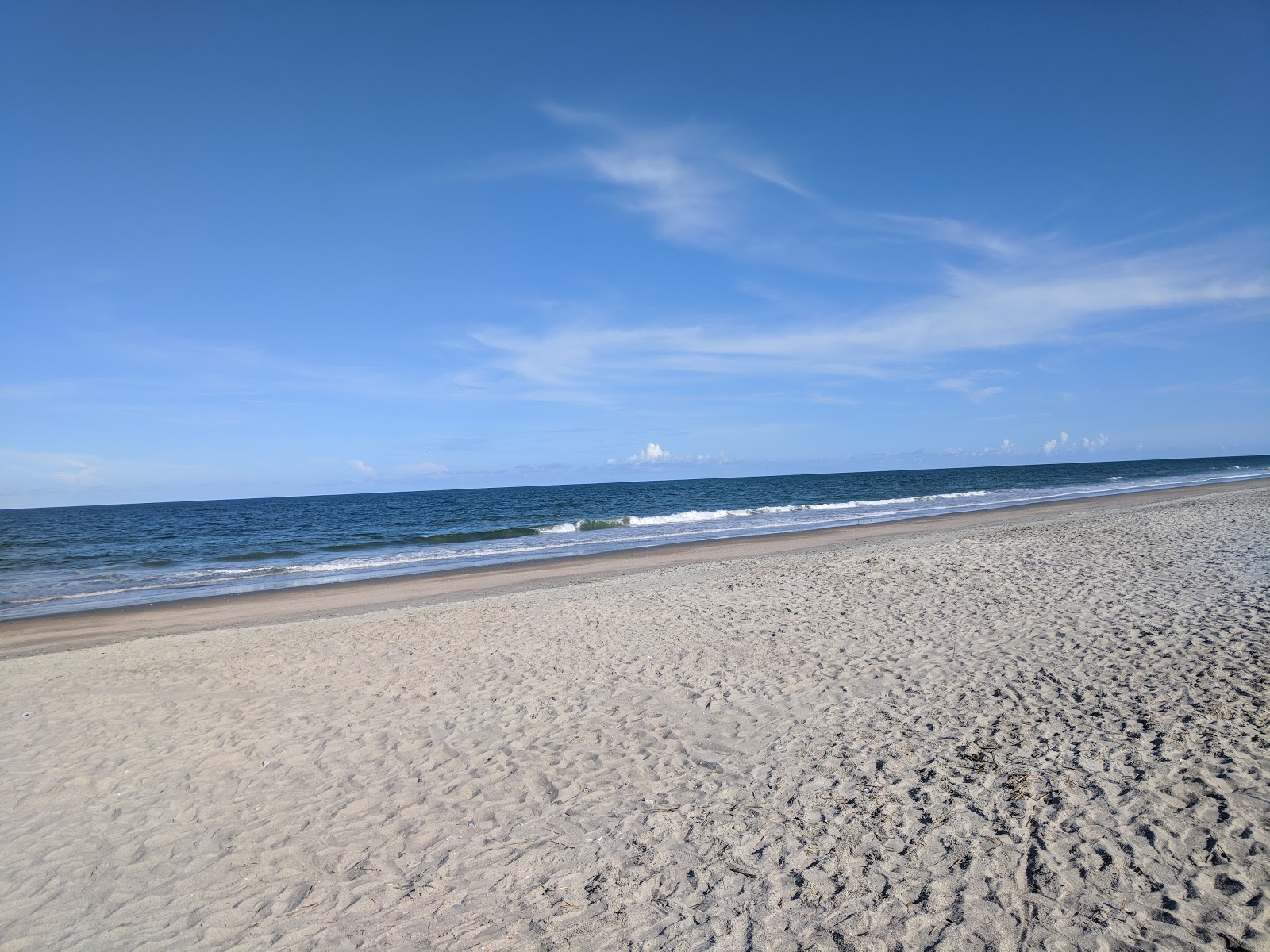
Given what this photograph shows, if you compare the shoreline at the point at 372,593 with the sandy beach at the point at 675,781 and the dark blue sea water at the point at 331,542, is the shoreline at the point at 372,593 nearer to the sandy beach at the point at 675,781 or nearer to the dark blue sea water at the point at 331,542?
the dark blue sea water at the point at 331,542

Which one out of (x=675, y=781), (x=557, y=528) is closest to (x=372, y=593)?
(x=675, y=781)

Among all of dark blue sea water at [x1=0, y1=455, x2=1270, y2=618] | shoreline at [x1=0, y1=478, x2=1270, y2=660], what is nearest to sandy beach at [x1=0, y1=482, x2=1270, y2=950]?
shoreline at [x1=0, y1=478, x2=1270, y2=660]

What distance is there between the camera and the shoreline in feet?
44.5

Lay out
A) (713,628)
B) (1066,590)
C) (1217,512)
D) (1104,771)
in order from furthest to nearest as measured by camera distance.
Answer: (1217,512) → (1066,590) → (713,628) → (1104,771)

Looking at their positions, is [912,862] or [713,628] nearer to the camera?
[912,862]

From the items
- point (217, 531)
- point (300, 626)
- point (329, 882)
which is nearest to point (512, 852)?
point (329, 882)

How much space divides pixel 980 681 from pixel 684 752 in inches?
130

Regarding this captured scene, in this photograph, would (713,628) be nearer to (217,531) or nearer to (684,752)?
(684,752)

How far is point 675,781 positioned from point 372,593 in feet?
42.3

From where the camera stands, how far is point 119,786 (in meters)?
6.00

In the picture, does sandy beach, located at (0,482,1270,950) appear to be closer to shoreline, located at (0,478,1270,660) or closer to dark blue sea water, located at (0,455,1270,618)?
shoreline, located at (0,478,1270,660)

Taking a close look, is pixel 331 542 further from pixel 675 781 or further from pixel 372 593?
pixel 675 781

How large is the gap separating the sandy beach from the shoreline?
7.81 ft

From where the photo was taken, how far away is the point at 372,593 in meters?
16.8
